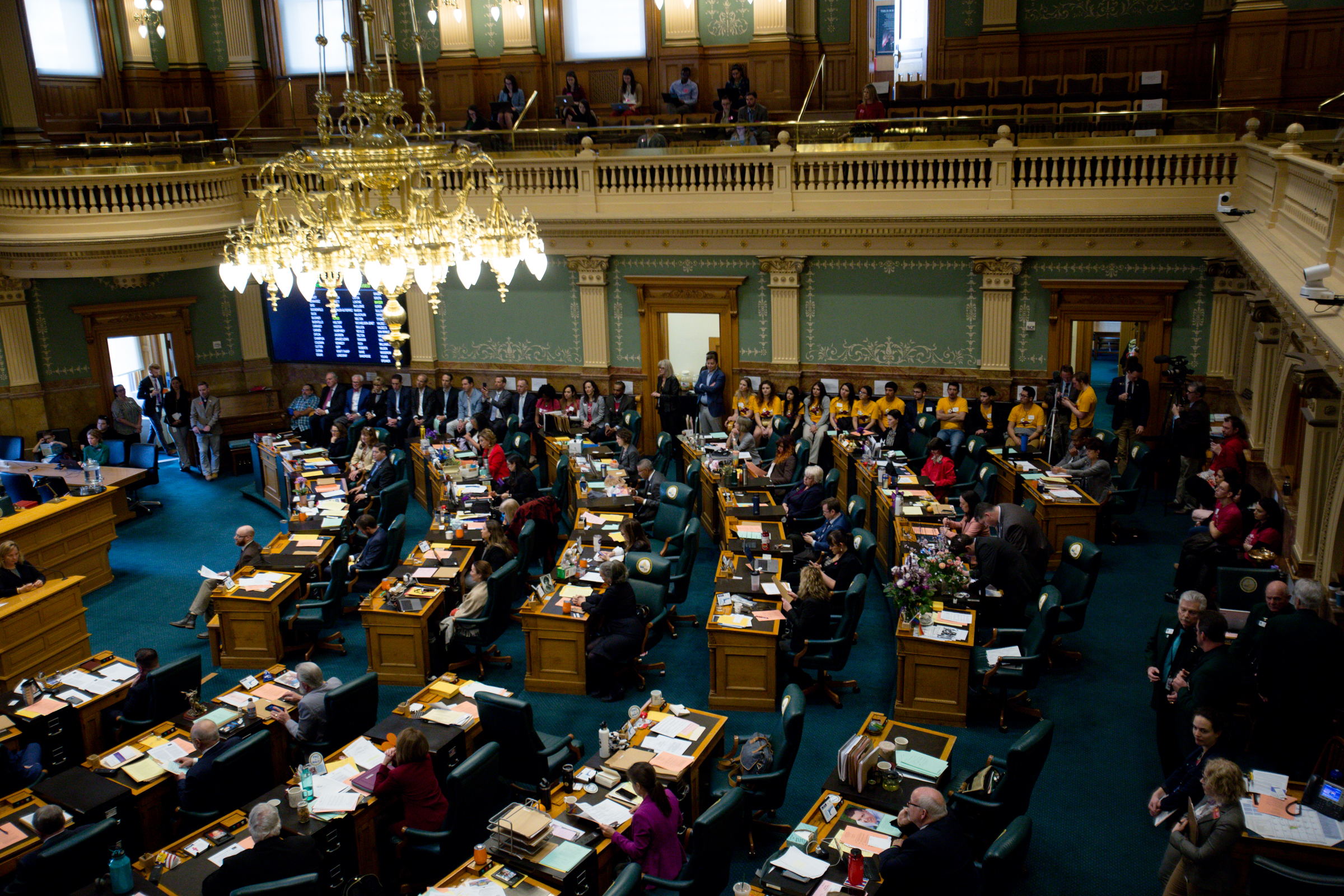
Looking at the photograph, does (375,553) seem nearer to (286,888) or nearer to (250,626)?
(250,626)

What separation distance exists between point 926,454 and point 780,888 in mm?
7926

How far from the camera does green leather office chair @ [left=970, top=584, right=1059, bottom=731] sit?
26.1 ft

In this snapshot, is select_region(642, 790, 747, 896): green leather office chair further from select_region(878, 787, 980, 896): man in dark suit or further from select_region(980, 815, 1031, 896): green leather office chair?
select_region(980, 815, 1031, 896): green leather office chair

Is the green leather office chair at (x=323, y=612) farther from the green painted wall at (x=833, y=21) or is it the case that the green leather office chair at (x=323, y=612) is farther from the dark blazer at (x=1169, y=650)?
the green painted wall at (x=833, y=21)

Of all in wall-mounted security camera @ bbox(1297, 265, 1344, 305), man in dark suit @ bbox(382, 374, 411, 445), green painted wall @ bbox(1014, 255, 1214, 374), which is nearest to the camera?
wall-mounted security camera @ bbox(1297, 265, 1344, 305)

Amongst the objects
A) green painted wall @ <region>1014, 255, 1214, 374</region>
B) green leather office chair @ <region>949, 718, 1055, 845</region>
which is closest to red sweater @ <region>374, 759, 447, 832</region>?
green leather office chair @ <region>949, 718, 1055, 845</region>

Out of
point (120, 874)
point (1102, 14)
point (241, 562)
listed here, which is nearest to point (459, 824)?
point (120, 874)

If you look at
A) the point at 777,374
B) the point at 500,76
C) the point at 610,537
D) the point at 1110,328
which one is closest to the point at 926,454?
the point at 777,374

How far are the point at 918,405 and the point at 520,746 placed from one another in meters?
8.79

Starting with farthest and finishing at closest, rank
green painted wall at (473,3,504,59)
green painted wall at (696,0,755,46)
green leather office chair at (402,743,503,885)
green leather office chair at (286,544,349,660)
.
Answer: green painted wall at (473,3,504,59) < green painted wall at (696,0,755,46) < green leather office chair at (286,544,349,660) < green leather office chair at (402,743,503,885)

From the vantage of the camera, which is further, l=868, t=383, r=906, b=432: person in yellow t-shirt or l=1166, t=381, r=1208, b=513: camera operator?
l=868, t=383, r=906, b=432: person in yellow t-shirt

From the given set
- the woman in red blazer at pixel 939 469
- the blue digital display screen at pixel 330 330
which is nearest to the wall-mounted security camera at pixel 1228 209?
the woman in red blazer at pixel 939 469

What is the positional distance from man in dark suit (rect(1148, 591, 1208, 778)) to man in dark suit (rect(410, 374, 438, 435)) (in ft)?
35.3

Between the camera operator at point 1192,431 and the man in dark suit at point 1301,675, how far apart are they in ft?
18.0
